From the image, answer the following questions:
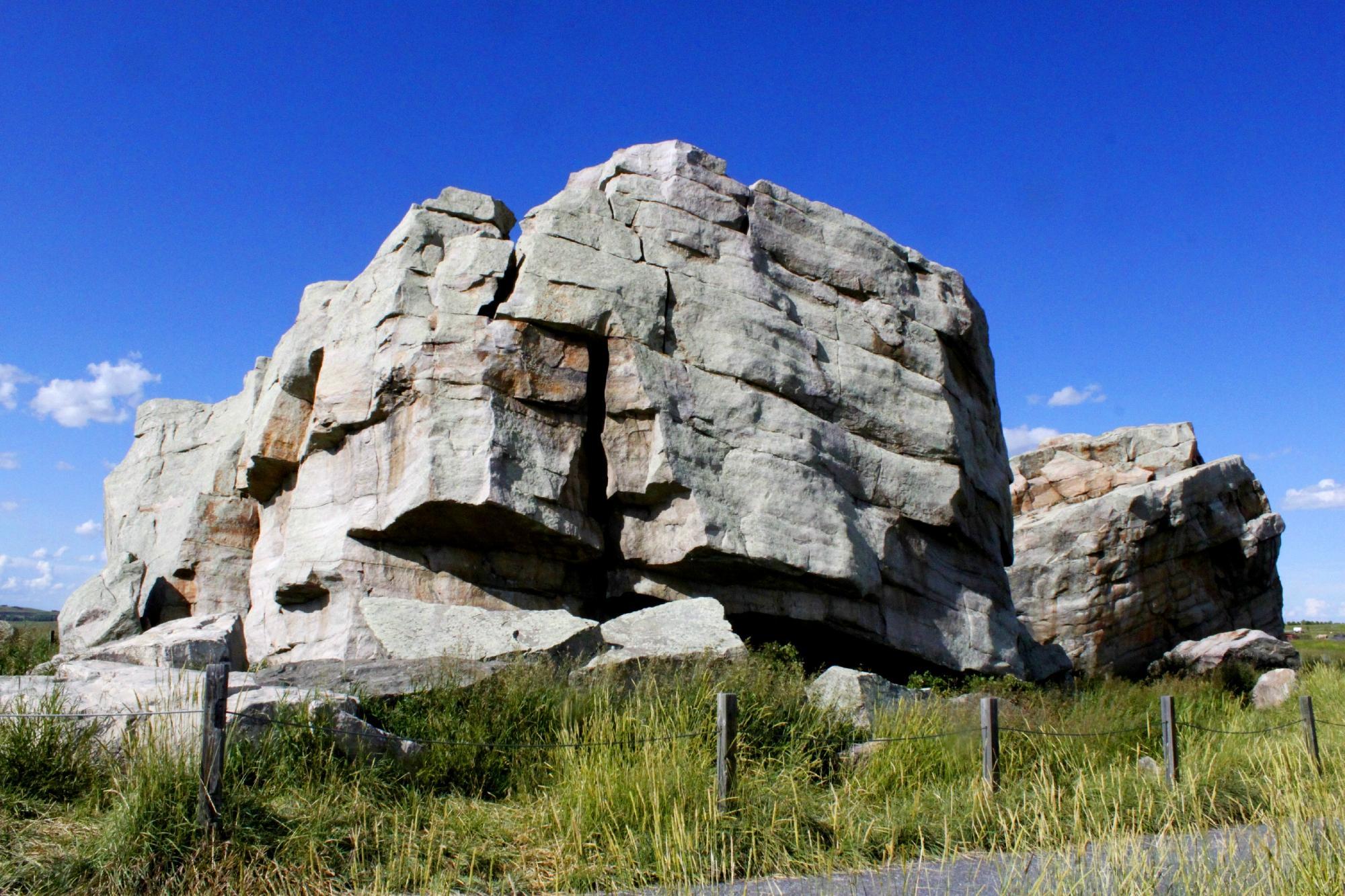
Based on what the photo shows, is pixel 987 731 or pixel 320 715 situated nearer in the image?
pixel 320 715

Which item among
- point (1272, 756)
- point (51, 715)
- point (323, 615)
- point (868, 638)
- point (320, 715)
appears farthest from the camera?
point (868, 638)

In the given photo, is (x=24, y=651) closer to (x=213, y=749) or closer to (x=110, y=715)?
(x=110, y=715)

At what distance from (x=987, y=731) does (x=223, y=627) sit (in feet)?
29.2

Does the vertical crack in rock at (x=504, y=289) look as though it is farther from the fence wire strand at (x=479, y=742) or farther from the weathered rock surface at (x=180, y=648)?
the fence wire strand at (x=479, y=742)

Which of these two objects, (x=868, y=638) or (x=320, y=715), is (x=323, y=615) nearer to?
(x=320, y=715)

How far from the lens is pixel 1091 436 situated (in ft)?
103

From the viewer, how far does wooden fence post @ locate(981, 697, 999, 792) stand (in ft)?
29.9

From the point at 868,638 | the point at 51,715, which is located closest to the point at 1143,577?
the point at 868,638

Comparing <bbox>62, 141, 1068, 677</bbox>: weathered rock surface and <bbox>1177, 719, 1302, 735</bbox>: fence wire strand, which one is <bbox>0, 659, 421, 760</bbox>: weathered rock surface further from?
<bbox>1177, 719, 1302, 735</bbox>: fence wire strand

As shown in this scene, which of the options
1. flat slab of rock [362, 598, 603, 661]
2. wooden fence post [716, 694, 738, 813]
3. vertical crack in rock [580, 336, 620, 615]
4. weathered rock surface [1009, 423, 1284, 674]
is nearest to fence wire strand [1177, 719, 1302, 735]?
wooden fence post [716, 694, 738, 813]

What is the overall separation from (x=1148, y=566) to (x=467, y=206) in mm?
18268

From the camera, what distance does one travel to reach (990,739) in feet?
30.2

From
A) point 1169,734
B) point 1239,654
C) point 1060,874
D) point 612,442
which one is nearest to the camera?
point 1060,874

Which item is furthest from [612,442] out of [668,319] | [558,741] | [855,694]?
[558,741]
